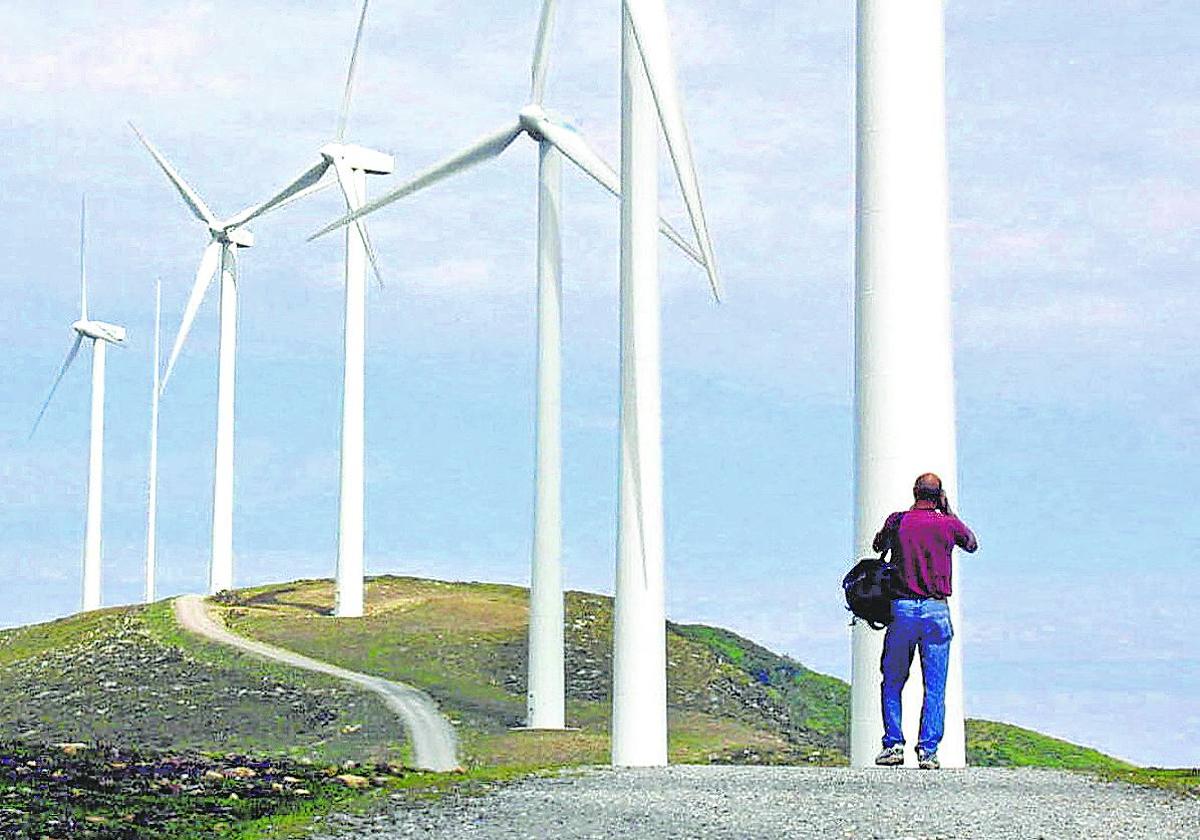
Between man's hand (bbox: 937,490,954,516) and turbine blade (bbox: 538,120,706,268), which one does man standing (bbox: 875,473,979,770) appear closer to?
man's hand (bbox: 937,490,954,516)

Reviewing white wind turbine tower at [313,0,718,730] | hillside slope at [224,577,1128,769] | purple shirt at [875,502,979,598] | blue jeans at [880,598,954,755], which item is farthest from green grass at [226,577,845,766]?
purple shirt at [875,502,979,598]

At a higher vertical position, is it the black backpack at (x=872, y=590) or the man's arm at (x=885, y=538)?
the man's arm at (x=885, y=538)

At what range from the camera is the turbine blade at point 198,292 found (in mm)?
89000

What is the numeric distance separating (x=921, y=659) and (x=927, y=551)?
5.32ft

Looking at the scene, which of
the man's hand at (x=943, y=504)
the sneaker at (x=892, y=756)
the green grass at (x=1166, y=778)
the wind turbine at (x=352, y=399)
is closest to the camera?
the green grass at (x=1166, y=778)

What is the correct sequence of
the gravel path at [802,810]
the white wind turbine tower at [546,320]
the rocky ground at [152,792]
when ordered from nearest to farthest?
the gravel path at [802,810]
the rocky ground at [152,792]
the white wind turbine tower at [546,320]

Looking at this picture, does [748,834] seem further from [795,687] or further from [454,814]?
[795,687]

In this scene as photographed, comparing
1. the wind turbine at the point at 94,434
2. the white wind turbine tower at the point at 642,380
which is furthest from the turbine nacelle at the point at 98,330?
the white wind turbine tower at the point at 642,380

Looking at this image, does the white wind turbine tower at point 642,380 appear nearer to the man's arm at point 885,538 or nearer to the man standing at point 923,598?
the man's arm at point 885,538

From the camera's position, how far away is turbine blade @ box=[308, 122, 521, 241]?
5800 centimetres

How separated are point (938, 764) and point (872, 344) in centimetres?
644

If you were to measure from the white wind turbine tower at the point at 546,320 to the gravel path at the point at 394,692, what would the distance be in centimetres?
320

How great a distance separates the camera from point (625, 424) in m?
36.8

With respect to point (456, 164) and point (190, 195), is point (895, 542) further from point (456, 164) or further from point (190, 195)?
point (190, 195)
